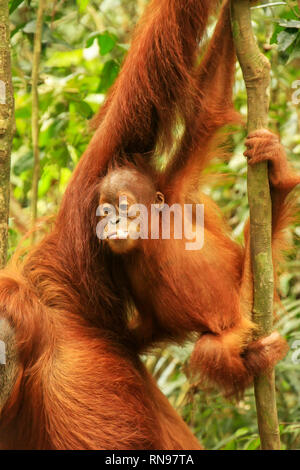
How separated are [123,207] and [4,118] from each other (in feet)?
2.16

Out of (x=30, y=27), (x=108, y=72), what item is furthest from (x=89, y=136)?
(x=30, y=27)

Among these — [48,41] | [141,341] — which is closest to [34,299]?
[141,341]

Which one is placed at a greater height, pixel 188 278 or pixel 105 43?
pixel 105 43

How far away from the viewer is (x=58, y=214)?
304 centimetres

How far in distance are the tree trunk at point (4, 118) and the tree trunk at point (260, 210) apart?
1.01 metres

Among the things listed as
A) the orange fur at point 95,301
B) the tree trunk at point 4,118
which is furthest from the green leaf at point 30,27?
the orange fur at point 95,301

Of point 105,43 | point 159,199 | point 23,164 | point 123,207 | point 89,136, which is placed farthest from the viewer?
point 89,136

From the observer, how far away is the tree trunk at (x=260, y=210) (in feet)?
8.09

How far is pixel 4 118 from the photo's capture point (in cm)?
292

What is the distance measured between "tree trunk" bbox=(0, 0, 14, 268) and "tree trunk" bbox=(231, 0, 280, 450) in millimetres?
1006

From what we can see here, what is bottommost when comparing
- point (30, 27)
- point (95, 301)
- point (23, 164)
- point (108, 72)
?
point (95, 301)

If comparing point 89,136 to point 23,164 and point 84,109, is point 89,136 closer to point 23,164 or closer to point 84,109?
point 84,109

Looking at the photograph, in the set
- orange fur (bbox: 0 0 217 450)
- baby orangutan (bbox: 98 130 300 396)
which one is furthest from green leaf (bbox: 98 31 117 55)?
baby orangutan (bbox: 98 130 300 396)
